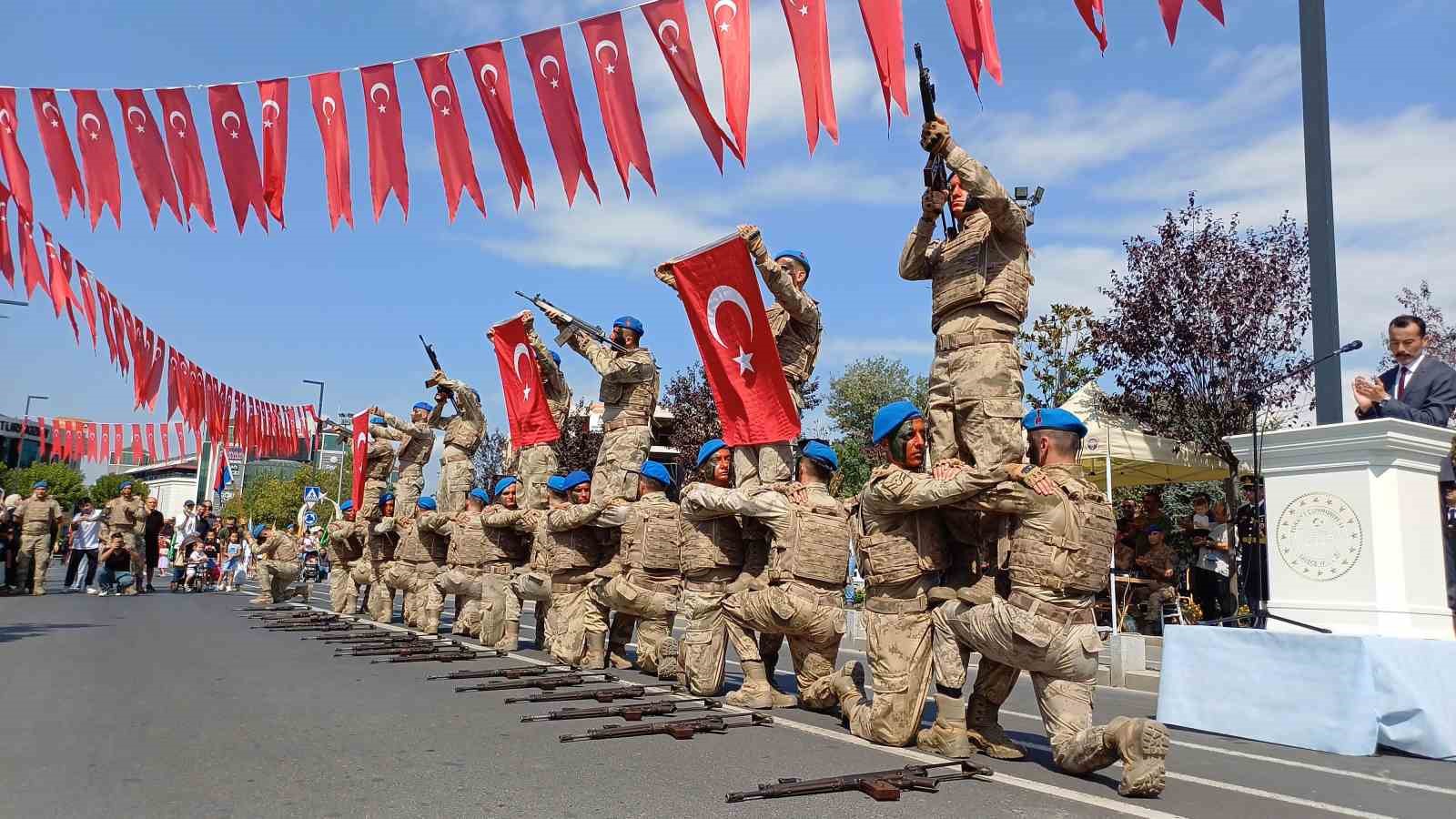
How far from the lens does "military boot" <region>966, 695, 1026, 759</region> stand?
17.1 feet

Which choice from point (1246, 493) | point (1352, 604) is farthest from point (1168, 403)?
point (1352, 604)

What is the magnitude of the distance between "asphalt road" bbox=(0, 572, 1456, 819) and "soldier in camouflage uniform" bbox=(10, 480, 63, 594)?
12248 millimetres

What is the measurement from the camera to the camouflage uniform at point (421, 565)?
39.0 ft

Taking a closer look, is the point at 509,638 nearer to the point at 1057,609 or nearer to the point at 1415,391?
the point at 1057,609

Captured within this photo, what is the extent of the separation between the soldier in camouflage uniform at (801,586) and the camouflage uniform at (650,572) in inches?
57.5

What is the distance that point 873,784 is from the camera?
4.21 meters

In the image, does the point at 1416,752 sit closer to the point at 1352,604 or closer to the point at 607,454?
the point at 1352,604

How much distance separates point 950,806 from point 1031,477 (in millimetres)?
1564

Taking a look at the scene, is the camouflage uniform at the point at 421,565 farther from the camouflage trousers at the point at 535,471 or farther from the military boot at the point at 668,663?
the military boot at the point at 668,663

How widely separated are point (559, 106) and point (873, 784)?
7053 millimetres

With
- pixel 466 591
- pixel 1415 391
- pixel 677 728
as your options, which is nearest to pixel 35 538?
pixel 466 591

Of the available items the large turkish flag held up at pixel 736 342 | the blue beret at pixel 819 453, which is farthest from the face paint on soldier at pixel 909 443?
the large turkish flag held up at pixel 736 342

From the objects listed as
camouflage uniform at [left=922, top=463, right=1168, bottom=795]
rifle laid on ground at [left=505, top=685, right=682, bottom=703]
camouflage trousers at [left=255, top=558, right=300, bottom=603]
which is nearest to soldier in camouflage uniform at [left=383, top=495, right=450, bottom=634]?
camouflage trousers at [left=255, top=558, right=300, bottom=603]

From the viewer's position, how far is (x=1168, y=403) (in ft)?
48.4
